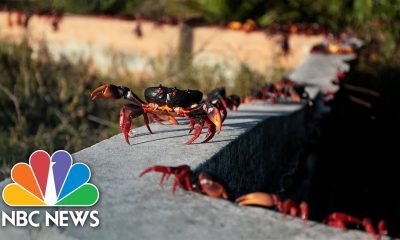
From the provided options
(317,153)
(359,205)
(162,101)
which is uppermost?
(162,101)

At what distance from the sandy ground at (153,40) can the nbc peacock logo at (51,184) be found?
5753 millimetres

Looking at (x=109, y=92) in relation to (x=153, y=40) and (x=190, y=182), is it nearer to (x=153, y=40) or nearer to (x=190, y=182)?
(x=190, y=182)

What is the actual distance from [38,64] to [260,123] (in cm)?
518

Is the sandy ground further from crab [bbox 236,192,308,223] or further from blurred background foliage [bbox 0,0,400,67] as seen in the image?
crab [bbox 236,192,308,223]

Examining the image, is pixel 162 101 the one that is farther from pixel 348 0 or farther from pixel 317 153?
pixel 348 0

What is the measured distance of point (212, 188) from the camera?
281 cm

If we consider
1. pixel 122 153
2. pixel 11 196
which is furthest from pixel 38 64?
pixel 11 196

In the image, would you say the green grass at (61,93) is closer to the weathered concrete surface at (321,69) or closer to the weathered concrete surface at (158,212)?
the weathered concrete surface at (321,69)

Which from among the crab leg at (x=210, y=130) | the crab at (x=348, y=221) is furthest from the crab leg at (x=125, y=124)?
the crab at (x=348, y=221)

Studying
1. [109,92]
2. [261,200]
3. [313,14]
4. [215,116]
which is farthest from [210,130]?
[313,14]

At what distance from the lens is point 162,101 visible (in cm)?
380

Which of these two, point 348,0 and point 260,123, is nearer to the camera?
point 260,123

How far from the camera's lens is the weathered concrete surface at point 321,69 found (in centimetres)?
685

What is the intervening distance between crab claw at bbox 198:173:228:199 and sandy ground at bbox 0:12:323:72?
5.87 meters
